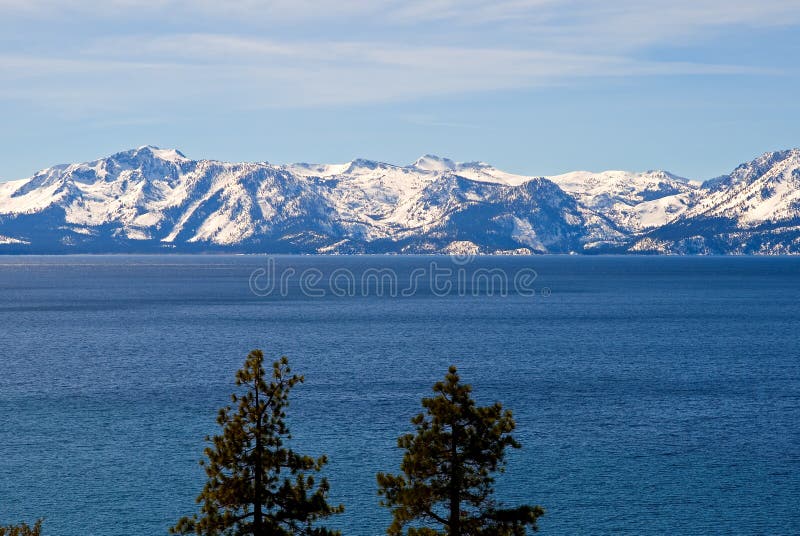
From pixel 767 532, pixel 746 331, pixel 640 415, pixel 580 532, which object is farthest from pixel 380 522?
pixel 746 331

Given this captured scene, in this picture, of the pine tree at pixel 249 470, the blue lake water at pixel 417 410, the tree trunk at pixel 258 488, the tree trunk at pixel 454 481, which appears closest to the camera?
the pine tree at pixel 249 470

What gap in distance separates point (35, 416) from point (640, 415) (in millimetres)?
62890

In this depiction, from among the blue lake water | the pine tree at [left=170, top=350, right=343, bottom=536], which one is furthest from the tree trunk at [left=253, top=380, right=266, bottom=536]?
the blue lake water

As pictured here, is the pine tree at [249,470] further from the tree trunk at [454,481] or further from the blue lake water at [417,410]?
the blue lake water at [417,410]

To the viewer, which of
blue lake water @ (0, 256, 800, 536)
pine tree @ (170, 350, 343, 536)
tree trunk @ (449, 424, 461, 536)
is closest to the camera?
pine tree @ (170, 350, 343, 536)

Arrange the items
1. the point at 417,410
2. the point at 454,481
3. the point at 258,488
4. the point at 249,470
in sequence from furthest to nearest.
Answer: the point at 417,410 → the point at 249,470 → the point at 454,481 → the point at 258,488

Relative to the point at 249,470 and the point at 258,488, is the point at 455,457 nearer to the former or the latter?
the point at 258,488

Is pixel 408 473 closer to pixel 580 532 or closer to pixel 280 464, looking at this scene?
pixel 280 464

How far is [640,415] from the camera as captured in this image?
101 metres

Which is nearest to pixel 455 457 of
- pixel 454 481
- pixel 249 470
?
pixel 454 481

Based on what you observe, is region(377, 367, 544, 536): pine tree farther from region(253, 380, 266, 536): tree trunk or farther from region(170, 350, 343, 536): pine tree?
region(253, 380, 266, 536): tree trunk

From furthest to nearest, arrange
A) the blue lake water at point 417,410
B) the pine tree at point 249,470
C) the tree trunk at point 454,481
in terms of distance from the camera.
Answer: the blue lake water at point 417,410 → the tree trunk at point 454,481 → the pine tree at point 249,470

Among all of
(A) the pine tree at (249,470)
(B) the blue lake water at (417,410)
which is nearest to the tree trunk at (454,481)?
(A) the pine tree at (249,470)

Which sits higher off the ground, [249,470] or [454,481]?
[249,470]
